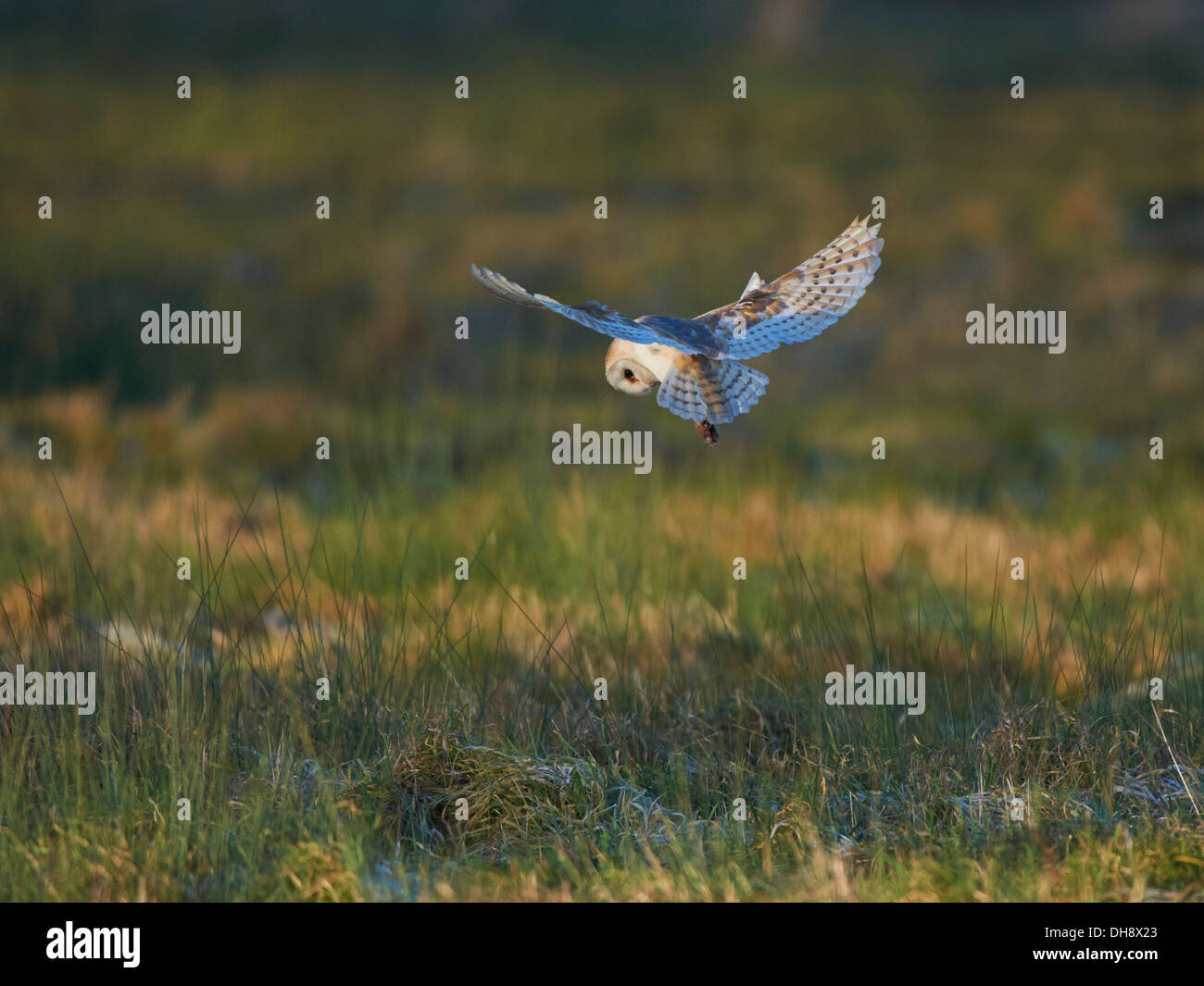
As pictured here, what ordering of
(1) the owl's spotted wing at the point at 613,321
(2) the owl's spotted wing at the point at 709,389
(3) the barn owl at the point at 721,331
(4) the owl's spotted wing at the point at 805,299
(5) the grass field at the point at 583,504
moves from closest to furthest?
(1) the owl's spotted wing at the point at 613,321
(3) the barn owl at the point at 721,331
(2) the owl's spotted wing at the point at 709,389
(4) the owl's spotted wing at the point at 805,299
(5) the grass field at the point at 583,504

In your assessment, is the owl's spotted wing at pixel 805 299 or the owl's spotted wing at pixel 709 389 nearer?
the owl's spotted wing at pixel 709 389

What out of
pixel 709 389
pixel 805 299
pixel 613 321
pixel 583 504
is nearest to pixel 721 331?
pixel 709 389

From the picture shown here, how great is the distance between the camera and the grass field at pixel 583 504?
4754 millimetres

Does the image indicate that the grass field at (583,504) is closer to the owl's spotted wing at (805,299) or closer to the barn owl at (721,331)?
the barn owl at (721,331)

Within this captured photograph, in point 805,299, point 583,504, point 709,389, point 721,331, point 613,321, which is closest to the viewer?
point 613,321

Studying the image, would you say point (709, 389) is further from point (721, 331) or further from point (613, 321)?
point (613, 321)

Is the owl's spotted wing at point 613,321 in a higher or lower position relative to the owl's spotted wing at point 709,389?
higher

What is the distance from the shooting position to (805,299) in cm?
402

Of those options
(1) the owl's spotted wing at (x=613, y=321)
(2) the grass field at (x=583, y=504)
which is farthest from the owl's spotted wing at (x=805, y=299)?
(2) the grass field at (x=583, y=504)

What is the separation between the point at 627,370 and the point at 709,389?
23cm

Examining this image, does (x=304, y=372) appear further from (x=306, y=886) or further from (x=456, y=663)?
(x=306, y=886)

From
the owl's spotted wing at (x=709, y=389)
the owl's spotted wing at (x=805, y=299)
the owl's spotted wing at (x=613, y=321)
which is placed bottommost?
the owl's spotted wing at (x=709, y=389)

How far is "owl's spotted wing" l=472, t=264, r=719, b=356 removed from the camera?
330 centimetres

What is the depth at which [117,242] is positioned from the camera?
17.2m
